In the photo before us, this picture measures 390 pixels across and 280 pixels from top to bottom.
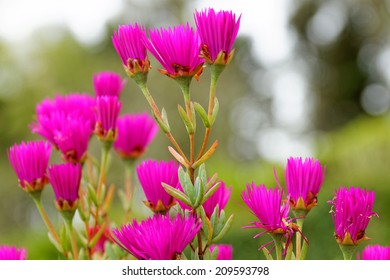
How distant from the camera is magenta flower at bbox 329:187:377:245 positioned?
0.59 m

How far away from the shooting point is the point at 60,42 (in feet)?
53.2

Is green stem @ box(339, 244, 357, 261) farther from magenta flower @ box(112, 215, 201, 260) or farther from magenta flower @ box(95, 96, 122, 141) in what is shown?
magenta flower @ box(95, 96, 122, 141)

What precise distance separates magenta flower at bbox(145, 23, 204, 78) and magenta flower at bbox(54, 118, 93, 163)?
18 cm

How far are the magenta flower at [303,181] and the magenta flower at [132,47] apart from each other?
152 millimetres

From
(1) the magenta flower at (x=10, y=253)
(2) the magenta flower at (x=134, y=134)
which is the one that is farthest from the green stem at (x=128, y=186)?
(1) the magenta flower at (x=10, y=253)

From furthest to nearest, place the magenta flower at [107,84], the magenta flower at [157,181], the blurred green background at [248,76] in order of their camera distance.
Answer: the blurred green background at [248,76], the magenta flower at [107,84], the magenta flower at [157,181]

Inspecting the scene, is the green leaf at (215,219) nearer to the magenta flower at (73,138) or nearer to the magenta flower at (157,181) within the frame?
the magenta flower at (157,181)

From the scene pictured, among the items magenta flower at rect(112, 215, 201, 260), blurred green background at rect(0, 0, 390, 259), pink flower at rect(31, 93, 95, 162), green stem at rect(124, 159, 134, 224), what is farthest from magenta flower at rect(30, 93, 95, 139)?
blurred green background at rect(0, 0, 390, 259)

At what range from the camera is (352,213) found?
0.59 m

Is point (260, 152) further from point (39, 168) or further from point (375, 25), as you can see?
point (39, 168)

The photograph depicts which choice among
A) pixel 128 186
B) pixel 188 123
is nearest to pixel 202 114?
pixel 188 123

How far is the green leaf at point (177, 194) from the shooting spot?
0.60 meters

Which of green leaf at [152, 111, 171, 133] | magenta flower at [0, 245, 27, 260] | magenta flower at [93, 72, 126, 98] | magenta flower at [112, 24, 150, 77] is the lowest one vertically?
magenta flower at [0, 245, 27, 260]
